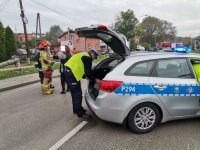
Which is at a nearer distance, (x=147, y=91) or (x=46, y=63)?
(x=147, y=91)

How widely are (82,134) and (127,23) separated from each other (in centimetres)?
3663

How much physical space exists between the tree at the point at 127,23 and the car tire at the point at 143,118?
3558 centimetres

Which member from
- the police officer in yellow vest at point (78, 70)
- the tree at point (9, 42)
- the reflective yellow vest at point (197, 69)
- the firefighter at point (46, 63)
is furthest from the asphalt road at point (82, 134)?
the tree at point (9, 42)

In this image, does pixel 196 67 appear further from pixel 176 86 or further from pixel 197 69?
pixel 176 86

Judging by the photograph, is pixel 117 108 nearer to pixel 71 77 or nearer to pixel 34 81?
pixel 71 77

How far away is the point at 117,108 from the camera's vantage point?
3635 millimetres

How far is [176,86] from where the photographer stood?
378cm

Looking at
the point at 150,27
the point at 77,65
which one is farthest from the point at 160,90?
the point at 150,27

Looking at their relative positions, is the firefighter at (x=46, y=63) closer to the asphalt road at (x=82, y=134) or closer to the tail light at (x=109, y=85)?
the asphalt road at (x=82, y=134)

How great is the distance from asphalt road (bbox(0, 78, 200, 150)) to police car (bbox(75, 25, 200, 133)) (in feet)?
0.84

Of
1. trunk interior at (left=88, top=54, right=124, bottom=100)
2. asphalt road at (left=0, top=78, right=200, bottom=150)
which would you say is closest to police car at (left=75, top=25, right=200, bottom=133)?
asphalt road at (left=0, top=78, right=200, bottom=150)

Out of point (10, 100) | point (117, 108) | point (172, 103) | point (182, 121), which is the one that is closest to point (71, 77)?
point (117, 108)

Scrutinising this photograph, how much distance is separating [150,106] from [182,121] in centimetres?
106

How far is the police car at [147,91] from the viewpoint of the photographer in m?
3.63
